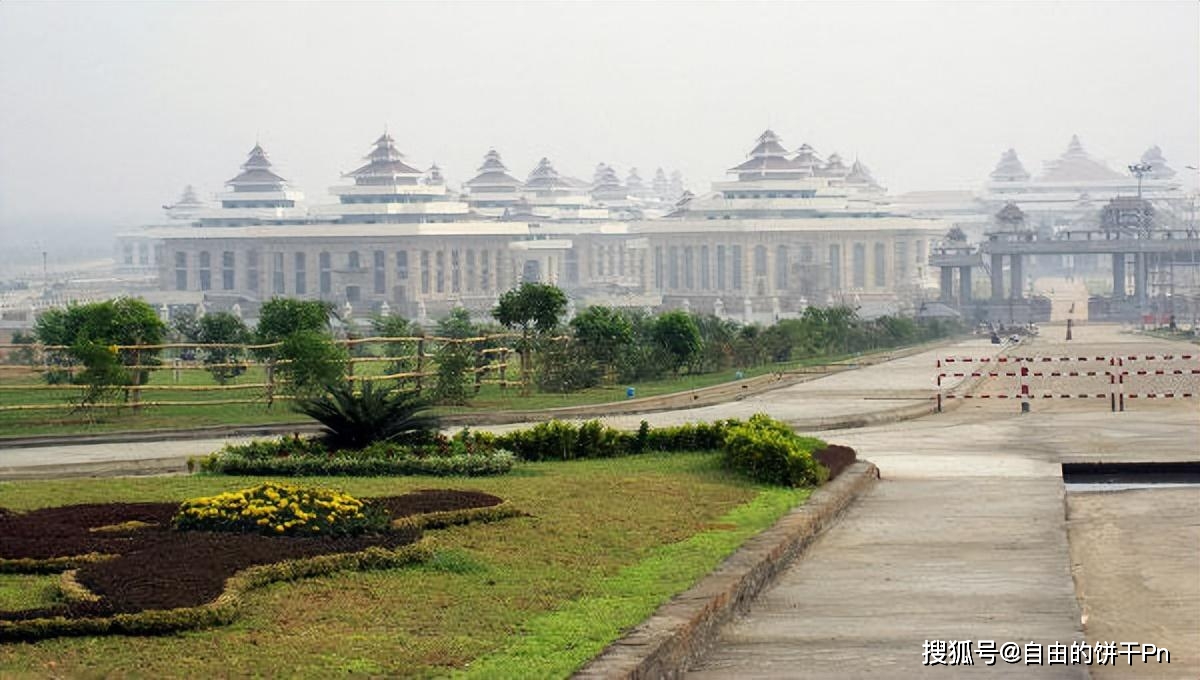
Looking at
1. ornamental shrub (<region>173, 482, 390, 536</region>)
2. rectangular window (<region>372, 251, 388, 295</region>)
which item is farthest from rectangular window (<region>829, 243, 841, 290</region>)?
ornamental shrub (<region>173, 482, 390, 536</region>)

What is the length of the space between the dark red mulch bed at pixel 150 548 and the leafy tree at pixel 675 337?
79.8ft

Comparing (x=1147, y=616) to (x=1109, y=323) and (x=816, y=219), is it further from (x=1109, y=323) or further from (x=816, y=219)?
(x=816, y=219)

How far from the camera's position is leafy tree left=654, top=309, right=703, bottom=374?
119ft

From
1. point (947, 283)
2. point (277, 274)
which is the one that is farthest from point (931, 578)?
point (277, 274)

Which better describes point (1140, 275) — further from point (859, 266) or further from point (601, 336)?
point (601, 336)

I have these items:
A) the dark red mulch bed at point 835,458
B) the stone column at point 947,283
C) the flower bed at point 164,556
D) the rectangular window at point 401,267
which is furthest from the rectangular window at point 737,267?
the flower bed at point 164,556

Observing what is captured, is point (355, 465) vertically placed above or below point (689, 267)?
below

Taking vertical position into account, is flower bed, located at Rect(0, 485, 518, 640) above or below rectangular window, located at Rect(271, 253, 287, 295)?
below

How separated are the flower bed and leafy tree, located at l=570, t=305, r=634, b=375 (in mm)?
20757

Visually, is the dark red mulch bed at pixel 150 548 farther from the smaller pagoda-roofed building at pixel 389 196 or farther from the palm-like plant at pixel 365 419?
the smaller pagoda-roofed building at pixel 389 196

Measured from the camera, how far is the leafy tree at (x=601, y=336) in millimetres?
32719

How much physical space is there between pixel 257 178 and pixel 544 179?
91.8 ft

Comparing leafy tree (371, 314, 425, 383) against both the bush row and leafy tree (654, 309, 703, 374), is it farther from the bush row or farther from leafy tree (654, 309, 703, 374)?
the bush row

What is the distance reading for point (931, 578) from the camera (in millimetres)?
10805
